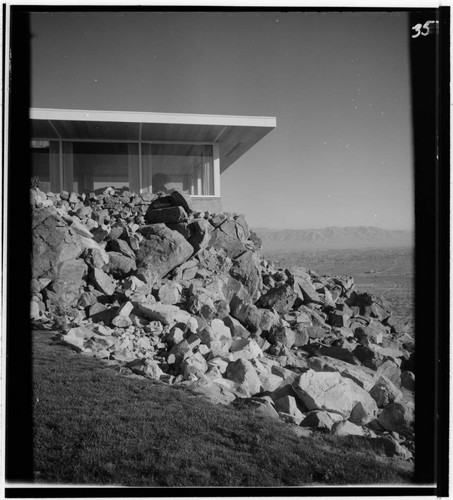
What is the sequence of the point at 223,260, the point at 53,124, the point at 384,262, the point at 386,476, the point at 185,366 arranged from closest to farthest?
the point at 386,476 < the point at 185,366 < the point at 384,262 < the point at 53,124 < the point at 223,260

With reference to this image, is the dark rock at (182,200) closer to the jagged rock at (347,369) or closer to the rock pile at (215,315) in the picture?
the rock pile at (215,315)

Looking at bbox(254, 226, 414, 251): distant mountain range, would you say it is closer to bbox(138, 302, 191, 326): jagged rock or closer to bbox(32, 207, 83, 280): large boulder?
bbox(138, 302, 191, 326): jagged rock

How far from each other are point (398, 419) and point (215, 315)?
3144 millimetres

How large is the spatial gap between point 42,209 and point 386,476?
261 inches

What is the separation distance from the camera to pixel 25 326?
5.33 meters

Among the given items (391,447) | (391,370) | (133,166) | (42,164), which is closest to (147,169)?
(133,166)

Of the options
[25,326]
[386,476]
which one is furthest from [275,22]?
[386,476]

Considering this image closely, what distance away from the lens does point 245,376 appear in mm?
5707

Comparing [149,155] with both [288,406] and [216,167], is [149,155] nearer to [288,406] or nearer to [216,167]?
[216,167]

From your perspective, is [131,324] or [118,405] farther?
[131,324]

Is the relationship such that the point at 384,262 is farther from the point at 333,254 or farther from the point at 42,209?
the point at 42,209

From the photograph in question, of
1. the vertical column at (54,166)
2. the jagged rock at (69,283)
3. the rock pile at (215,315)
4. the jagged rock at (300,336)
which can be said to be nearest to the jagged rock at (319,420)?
the rock pile at (215,315)

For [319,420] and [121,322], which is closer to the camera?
[319,420]

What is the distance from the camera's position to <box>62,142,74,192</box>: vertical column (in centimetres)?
877
